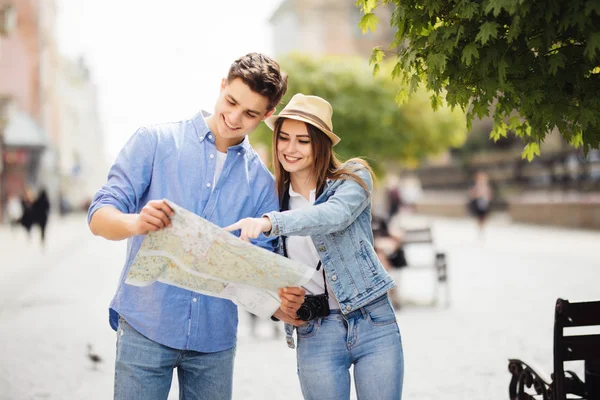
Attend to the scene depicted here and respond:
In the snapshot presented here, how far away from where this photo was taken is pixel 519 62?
3.13 m

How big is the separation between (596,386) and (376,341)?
5.28ft

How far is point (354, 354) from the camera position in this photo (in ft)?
10.3

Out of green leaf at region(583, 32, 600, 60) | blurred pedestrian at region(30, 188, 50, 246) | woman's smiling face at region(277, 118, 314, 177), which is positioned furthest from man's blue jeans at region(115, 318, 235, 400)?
blurred pedestrian at region(30, 188, 50, 246)

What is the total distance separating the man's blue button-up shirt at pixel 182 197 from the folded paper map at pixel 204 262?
19cm

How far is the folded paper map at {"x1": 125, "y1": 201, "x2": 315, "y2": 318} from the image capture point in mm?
2621

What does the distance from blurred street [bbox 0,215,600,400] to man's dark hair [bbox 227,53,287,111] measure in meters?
3.97

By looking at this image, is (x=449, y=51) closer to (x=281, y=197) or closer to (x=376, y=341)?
(x=281, y=197)

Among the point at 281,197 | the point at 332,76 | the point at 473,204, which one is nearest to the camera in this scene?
the point at 281,197

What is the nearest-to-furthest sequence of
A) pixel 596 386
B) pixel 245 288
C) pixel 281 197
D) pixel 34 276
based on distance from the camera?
pixel 245 288 < pixel 281 197 < pixel 596 386 < pixel 34 276

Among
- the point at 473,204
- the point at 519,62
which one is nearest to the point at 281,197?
the point at 519,62

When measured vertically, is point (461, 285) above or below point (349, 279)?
below

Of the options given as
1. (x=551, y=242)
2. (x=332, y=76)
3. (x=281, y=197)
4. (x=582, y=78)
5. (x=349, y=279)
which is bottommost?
(x=551, y=242)

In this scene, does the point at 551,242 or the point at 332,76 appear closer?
the point at 551,242

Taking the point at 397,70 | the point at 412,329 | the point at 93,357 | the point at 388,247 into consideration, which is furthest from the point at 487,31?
the point at 388,247
